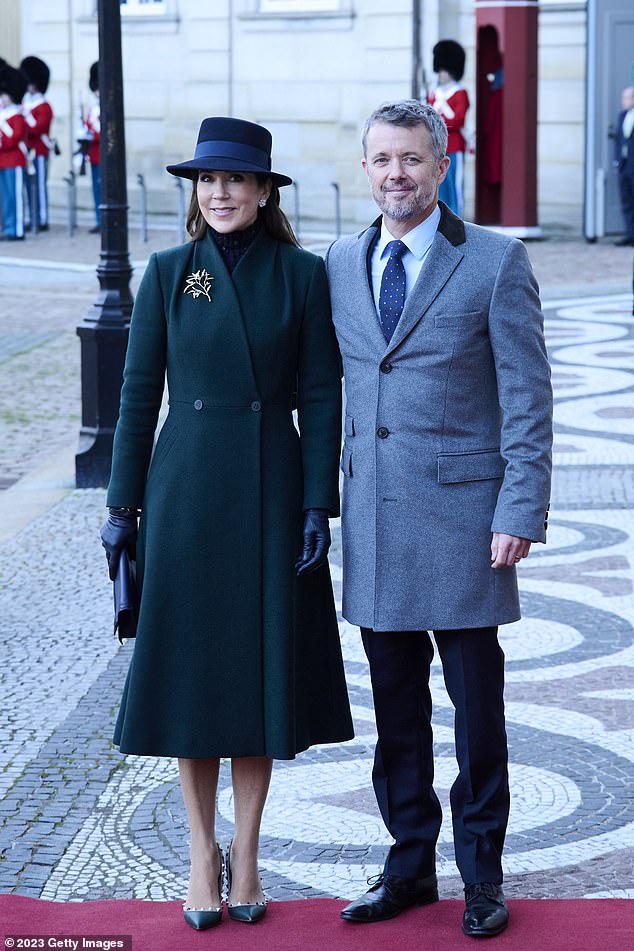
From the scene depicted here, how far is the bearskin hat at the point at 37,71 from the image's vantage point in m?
23.6

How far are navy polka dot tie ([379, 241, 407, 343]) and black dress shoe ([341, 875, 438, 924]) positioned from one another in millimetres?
1206

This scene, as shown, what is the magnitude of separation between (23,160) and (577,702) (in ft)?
59.0

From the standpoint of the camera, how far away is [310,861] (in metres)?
4.02

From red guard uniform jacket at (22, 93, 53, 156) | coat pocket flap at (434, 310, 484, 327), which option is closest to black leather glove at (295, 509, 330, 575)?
coat pocket flap at (434, 310, 484, 327)

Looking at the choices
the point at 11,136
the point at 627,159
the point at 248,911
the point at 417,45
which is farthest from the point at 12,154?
the point at 248,911

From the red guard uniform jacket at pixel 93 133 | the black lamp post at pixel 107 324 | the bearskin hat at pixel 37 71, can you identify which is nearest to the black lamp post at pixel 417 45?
the red guard uniform jacket at pixel 93 133

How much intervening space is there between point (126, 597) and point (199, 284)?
0.69 metres

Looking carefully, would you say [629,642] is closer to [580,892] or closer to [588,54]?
[580,892]

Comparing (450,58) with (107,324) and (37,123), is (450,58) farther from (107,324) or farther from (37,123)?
(107,324)

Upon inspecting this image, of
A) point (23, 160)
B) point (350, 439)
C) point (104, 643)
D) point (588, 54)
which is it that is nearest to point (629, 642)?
point (104, 643)

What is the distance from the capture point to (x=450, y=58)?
20.2m

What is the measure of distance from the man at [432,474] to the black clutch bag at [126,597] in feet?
1.55

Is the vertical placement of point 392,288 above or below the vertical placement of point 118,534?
above

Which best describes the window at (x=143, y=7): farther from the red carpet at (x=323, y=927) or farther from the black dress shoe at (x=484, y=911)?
the black dress shoe at (x=484, y=911)
